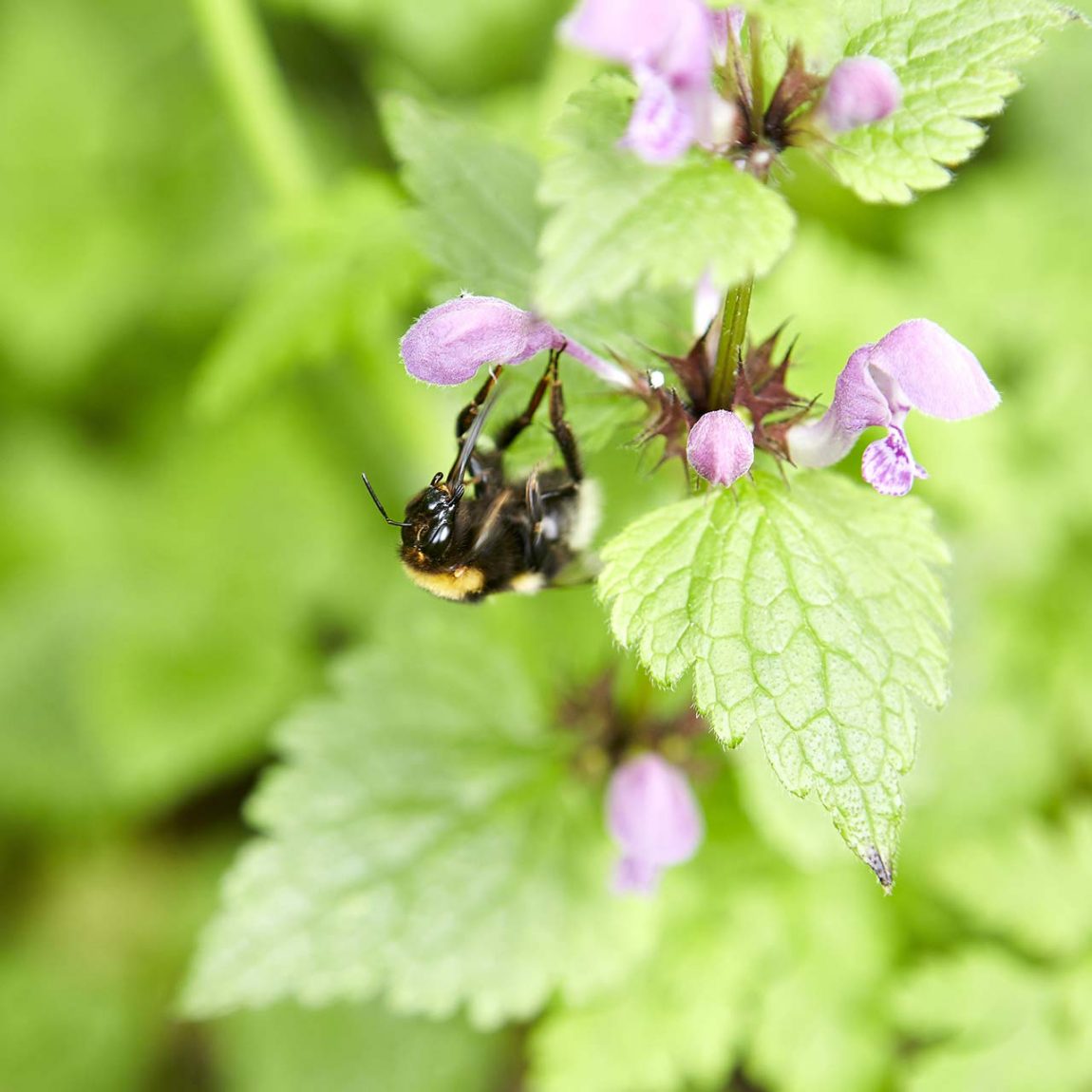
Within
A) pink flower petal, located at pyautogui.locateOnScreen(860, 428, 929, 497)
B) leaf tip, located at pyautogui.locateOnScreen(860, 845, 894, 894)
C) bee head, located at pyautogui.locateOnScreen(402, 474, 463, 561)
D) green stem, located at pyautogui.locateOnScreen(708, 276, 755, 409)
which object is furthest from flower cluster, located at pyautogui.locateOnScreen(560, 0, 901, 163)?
leaf tip, located at pyautogui.locateOnScreen(860, 845, 894, 894)

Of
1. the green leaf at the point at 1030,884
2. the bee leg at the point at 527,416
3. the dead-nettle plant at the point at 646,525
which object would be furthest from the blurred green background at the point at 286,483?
the bee leg at the point at 527,416

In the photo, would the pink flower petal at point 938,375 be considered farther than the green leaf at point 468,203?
No

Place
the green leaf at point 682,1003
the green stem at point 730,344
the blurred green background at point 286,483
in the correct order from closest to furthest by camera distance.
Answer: the green stem at point 730,344 → the green leaf at point 682,1003 → the blurred green background at point 286,483

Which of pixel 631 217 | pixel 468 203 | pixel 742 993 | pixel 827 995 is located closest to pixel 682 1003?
pixel 742 993

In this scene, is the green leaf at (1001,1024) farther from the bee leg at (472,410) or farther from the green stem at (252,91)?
the green stem at (252,91)

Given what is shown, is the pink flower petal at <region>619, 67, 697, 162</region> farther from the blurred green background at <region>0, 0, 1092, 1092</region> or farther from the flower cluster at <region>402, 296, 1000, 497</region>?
the blurred green background at <region>0, 0, 1092, 1092</region>

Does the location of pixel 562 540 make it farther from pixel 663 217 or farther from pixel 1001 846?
pixel 1001 846
